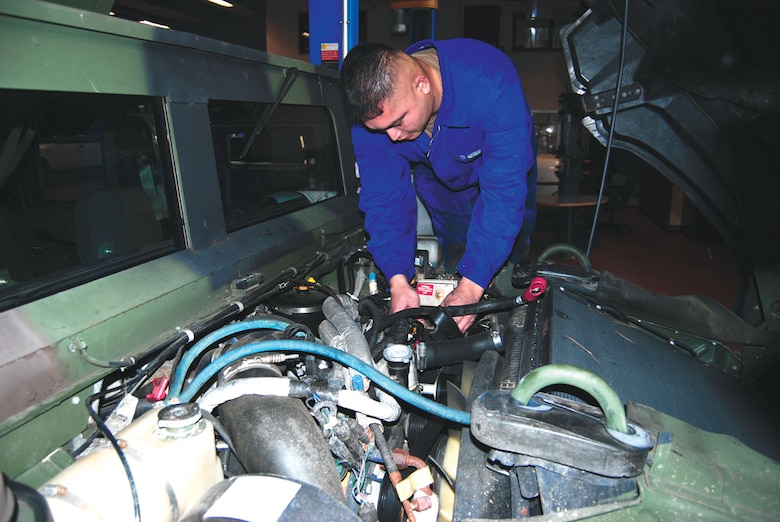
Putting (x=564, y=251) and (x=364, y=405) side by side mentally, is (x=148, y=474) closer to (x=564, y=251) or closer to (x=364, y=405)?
(x=364, y=405)

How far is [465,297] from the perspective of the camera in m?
1.88

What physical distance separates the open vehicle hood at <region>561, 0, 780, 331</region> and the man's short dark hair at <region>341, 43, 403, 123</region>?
2.05ft

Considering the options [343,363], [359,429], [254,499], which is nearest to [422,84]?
[343,363]

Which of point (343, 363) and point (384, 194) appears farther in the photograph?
point (384, 194)

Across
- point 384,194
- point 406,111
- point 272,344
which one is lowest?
point 272,344

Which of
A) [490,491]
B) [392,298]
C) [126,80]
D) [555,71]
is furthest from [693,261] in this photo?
[555,71]

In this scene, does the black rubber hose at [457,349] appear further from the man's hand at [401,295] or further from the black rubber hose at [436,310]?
the man's hand at [401,295]

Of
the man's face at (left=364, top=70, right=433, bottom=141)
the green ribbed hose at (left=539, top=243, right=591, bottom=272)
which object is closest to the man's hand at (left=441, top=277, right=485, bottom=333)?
the green ribbed hose at (left=539, top=243, right=591, bottom=272)

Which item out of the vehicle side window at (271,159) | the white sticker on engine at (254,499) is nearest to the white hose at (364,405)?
the white sticker on engine at (254,499)

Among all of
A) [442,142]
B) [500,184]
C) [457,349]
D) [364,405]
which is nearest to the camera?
[364,405]

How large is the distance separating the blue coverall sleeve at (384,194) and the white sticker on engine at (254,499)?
1.23 m

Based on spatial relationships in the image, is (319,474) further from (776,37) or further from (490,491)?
(776,37)

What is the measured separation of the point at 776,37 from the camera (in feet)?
4.88

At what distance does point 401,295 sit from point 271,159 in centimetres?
76
